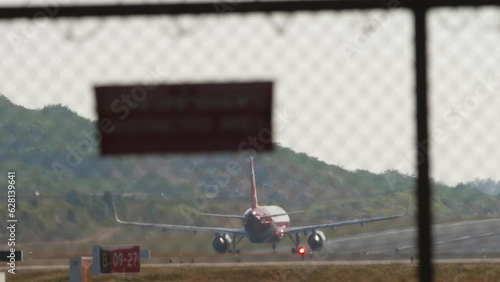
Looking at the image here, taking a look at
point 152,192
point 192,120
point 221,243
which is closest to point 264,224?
point 221,243

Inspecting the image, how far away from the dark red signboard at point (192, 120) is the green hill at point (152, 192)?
66634 millimetres

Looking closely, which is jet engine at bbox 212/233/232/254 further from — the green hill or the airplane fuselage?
the green hill

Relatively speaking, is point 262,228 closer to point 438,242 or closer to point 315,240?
point 315,240

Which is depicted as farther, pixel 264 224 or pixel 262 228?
pixel 262 228

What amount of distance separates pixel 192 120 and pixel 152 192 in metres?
87.7

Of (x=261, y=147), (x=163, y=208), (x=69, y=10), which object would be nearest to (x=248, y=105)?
(x=261, y=147)

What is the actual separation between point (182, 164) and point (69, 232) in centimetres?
2031

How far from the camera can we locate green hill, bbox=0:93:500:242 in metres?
81.3

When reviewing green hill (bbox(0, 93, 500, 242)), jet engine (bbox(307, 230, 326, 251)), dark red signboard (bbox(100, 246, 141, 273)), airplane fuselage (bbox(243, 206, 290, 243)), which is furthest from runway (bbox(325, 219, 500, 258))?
dark red signboard (bbox(100, 246, 141, 273))

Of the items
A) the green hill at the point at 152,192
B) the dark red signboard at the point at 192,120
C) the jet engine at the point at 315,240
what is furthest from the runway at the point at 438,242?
the dark red signboard at the point at 192,120

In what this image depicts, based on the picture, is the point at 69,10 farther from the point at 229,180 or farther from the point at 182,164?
the point at 229,180

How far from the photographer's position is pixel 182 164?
10525 cm

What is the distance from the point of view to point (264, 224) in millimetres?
59000

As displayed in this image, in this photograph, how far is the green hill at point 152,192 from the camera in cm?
8134
